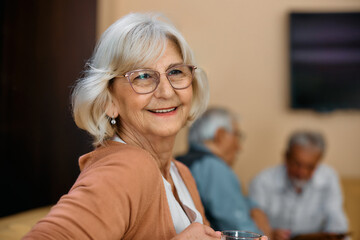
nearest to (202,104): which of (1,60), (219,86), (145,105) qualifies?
(145,105)

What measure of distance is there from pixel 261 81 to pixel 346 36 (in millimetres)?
794

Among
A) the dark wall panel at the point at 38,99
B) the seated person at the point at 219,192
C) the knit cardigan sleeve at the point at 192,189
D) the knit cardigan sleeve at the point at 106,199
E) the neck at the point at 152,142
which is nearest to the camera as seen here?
the knit cardigan sleeve at the point at 106,199

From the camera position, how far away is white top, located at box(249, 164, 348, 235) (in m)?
3.47

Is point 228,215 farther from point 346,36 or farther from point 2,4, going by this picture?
point 346,36

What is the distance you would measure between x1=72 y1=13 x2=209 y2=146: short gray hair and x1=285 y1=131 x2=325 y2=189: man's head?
2283 millimetres

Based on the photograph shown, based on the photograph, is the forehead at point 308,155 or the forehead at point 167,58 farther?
the forehead at point 308,155

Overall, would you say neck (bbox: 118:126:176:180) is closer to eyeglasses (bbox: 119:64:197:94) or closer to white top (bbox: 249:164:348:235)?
eyeglasses (bbox: 119:64:197:94)

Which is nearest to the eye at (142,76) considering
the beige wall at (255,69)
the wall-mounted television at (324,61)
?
the beige wall at (255,69)

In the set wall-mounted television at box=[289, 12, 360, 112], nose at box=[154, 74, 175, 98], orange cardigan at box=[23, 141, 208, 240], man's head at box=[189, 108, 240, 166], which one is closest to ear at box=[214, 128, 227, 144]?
man's head at box=[189, 108, 240, 166]

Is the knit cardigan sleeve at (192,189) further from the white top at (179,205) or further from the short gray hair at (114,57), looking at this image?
the short gray hair at (114,57)

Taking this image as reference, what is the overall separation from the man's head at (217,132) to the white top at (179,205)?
1310mm

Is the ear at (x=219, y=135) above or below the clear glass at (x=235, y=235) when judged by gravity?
above

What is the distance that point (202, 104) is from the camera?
150cm

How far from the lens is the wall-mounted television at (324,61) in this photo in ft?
12.6
